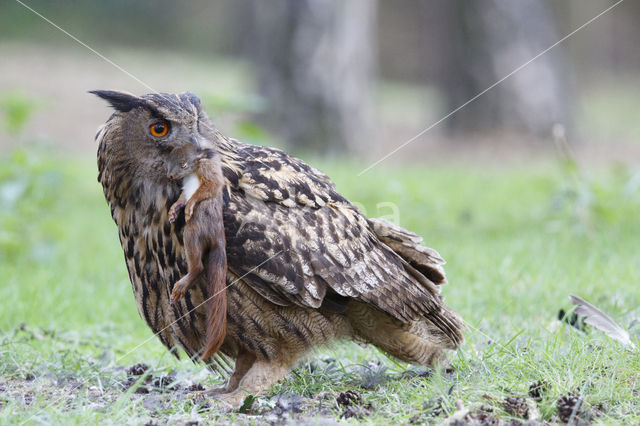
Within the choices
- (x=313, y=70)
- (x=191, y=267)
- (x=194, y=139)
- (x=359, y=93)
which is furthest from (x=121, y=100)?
(x=359, y=93)

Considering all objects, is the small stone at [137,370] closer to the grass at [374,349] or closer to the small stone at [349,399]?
the grass at [374,349]

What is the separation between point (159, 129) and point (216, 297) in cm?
76

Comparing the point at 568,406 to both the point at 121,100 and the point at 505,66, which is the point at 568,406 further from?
the point at 505,66

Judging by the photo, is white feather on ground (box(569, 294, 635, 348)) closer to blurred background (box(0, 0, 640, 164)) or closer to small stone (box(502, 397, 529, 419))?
small stone (box(502, 397, 529, 419))

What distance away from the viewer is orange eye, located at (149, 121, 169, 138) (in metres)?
3.27

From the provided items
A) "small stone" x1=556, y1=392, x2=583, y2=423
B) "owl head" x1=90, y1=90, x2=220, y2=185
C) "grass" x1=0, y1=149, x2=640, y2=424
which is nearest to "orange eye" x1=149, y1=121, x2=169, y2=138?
"owl head" x1=90, y1=90, x2=220, y2=185

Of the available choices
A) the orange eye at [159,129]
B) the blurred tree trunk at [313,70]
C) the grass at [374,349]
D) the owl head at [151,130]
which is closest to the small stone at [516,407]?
the grass at [374,349]

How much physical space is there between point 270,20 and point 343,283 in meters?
8.37

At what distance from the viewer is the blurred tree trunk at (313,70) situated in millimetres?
10945

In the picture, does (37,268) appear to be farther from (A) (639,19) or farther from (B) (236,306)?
(A) (639,19)

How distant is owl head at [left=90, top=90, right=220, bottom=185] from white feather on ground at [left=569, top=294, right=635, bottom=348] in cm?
207

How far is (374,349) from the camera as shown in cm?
446

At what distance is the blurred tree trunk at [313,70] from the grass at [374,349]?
1.95m

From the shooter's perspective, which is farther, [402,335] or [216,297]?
[402,335]
